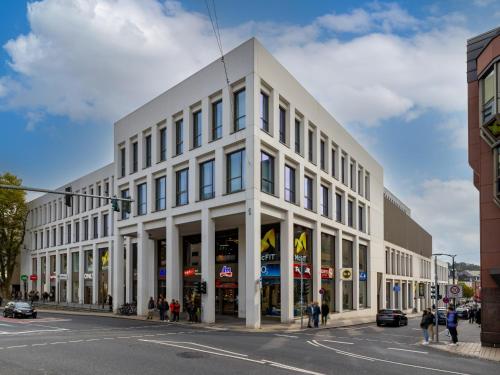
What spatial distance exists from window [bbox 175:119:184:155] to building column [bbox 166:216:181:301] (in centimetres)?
482

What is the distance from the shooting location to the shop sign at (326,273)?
43.1m

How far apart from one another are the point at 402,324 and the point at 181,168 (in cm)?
2023

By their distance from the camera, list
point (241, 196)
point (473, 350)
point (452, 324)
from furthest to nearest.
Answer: point (241, 196)
point (452, 324)
point (473, 350)

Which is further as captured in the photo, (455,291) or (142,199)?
(142,199)

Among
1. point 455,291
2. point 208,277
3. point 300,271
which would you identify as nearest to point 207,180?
point 208,277

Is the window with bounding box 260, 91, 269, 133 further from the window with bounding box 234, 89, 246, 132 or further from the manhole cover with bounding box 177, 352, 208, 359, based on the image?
the manhole cover with bounding box 177, 352, 208, 359

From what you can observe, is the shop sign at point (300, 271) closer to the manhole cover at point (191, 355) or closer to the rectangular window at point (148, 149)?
the rectangular window at point (148, 149)

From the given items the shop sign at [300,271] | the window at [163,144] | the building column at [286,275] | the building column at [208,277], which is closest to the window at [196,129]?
the window at [163,144]

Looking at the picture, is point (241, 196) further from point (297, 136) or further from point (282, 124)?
point (297, 136)

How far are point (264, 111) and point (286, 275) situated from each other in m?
10.4

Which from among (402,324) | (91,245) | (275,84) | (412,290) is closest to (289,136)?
(275,84)

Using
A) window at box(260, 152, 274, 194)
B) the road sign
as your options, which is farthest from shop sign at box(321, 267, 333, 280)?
the road sign

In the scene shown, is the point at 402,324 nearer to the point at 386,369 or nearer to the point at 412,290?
the point at 386,369

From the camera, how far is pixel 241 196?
33562 mm
